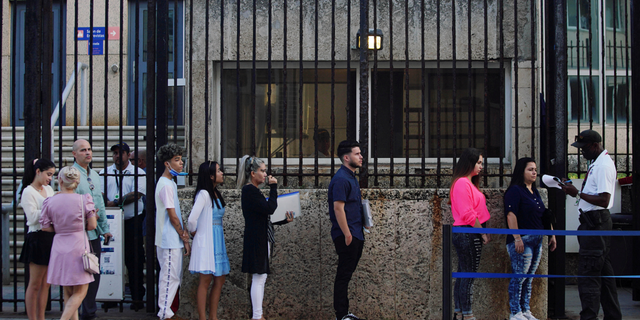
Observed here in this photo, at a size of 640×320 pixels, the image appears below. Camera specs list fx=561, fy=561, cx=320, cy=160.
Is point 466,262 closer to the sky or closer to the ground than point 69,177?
closer to the ground

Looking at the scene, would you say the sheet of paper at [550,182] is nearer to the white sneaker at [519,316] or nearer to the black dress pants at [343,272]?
the white sneaker at [519,316]

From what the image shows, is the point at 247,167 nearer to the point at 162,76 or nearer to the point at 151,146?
the point at 151,146

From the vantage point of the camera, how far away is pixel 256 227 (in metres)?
5.23

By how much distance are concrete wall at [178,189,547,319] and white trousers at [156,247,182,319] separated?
0.48 metres

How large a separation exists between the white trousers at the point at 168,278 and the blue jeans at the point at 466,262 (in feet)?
8.39

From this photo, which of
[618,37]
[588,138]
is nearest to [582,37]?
[618,37]

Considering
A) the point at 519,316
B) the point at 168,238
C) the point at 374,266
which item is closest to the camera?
the point at 168,238

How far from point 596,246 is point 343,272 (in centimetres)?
233

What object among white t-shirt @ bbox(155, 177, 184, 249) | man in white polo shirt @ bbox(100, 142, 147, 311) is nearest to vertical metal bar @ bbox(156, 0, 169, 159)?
man in white polo shirt @ bbox(100, 142, 147, 311)

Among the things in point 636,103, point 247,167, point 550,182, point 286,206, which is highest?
point 636,103

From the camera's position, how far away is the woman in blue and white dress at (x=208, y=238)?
17.0 feet

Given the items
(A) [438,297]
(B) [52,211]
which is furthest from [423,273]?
(B) [52,211]

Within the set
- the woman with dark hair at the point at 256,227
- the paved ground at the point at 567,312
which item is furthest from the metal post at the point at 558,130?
the woman with dark hair at the point at 256,227

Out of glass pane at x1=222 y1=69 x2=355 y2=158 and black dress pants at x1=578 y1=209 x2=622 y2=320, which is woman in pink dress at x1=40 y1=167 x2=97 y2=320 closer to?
glass pane at x1=222 y1=69 x2=355 y2=158
